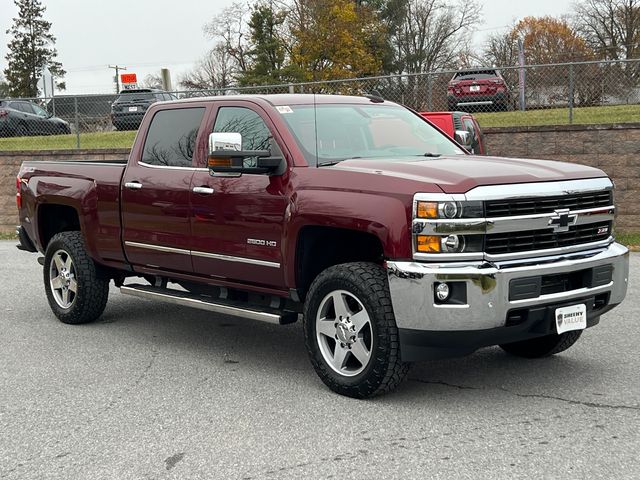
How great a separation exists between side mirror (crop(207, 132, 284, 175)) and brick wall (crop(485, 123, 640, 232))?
9.89 m

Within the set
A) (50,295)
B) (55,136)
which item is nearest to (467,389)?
(50,295)

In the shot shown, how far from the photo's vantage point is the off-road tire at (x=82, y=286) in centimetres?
778

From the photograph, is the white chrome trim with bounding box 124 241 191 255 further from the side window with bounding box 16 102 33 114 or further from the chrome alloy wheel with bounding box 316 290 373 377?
the side window with bounding box 16 102 33 114

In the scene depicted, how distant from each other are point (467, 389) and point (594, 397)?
784 millimetres

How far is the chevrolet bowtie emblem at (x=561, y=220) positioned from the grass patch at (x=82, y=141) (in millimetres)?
16165

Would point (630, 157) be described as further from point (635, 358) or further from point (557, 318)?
point (557, 318)

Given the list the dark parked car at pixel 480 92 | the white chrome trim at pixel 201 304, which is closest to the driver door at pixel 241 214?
the white chrome trim at pixel 201 304

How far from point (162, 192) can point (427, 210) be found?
8.63 ft

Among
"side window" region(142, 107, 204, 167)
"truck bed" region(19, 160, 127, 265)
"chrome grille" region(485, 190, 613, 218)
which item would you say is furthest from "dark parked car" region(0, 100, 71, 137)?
"chrome grille" region(485, 190, 613, 218)

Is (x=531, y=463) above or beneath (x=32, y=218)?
beneath

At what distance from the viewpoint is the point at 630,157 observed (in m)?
14.5

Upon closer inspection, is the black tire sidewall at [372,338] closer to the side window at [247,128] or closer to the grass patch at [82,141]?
→ the side window at [247,128]

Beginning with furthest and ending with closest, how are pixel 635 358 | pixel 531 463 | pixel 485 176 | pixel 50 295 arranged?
pixel 50 295
pixel 635 358
pixel 485 176
pixel 531 463

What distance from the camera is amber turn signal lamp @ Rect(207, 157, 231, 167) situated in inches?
237
